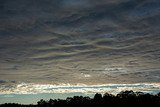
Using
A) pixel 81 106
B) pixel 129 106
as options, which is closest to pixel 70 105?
pixel 81 106

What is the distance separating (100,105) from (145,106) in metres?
27.6

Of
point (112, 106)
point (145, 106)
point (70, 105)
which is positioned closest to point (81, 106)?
point (70, 105)

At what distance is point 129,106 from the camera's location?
16800cm

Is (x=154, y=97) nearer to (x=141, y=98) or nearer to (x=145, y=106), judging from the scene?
(x=141, y=98)

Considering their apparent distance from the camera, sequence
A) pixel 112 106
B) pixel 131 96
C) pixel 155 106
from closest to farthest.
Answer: pixel 155 106, pixel 112 106, pixel 131 96

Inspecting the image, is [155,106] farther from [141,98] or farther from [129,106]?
[141,98]

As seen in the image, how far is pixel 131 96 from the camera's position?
19725 cm

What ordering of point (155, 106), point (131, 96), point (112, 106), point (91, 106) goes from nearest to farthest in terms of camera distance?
point (155, 106)
point (112, 106)
point (91, 106)
point (131, 96)

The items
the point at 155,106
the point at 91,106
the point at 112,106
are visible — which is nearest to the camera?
the point at 155,106

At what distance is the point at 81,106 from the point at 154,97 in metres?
47.8

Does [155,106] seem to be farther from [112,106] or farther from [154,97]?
[154,97]

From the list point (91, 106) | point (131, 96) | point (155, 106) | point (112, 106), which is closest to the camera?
point (155, 106)

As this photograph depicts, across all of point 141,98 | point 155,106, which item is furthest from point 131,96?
point 155,106

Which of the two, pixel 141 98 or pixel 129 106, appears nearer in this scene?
pixel 129 106
